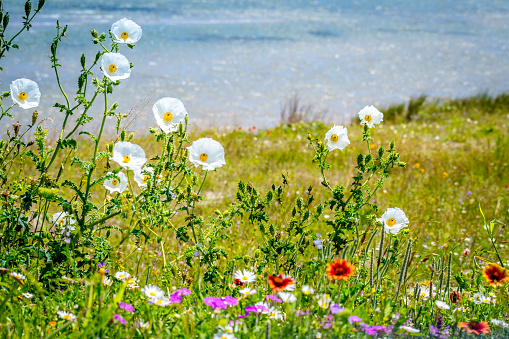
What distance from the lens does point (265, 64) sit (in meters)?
16.4

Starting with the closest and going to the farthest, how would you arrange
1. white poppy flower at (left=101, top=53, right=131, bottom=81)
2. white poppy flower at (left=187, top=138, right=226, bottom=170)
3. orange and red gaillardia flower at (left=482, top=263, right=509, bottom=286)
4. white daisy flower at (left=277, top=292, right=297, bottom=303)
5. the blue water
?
white daisy flower at (left=277, top=292, right=297, bottom=303)
orange and red gaillardia flower at (left=482, top=263, right=509, bottom=286)
white poppy flower at (left=187, top=138, right=226, bottom=170)
white poppy flower at (left=101, top=53, right=131, bottom=81)
the blue water

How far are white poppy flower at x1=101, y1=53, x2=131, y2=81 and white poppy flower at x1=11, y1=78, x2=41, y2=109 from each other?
45 cm

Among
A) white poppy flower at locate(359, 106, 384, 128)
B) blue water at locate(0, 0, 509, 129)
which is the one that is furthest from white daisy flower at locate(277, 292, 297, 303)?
blue water at locate(0, 0, 509, 129)

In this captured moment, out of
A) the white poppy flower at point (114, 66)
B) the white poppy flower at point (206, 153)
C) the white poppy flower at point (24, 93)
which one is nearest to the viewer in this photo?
the white poppy flower at point (206, 153)

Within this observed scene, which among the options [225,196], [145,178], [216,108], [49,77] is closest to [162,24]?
[49,77]

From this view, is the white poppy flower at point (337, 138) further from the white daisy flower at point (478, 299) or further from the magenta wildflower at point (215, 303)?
the magenta wildflower at point (215, 303)

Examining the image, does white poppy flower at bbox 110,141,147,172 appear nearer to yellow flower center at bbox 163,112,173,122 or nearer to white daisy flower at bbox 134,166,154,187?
white daisy flower at bbox 134,166,154,187

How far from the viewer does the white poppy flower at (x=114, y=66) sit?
2311 millimetres

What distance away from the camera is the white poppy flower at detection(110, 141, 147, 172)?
6.84 ft

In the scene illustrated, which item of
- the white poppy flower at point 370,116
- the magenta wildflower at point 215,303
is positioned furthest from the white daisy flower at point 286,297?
the white poppy flower at point 370,116

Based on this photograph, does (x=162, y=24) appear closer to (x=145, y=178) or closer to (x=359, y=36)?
(x=359, y=36)

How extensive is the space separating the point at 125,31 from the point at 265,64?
14290 mm

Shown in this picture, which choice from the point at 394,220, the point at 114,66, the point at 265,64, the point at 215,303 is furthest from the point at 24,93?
the point at 265,64

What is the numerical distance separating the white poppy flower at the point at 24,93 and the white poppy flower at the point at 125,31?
0.51 metres
